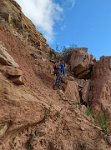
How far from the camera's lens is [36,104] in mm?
10484

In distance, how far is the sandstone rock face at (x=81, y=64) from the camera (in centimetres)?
1747

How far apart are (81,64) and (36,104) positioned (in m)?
7.42

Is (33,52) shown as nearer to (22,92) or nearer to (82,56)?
(82,56)

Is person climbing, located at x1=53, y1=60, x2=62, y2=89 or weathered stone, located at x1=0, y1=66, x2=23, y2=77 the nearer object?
weathered stone, located at x1=0, y1=66, x2=23, y2=77

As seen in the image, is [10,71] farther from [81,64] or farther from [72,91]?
[81,64]

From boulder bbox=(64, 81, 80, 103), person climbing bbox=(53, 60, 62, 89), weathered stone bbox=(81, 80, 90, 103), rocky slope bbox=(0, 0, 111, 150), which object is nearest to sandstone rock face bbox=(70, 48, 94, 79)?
rocky slope bbox=(0, 0, 111, 150)

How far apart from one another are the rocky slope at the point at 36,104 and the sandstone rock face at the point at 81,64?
530 millimetres

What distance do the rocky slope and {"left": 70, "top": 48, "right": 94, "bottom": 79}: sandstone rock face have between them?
20.9 inches

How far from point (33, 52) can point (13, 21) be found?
2.84 meters

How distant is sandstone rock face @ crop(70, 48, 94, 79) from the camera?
17.5 meters

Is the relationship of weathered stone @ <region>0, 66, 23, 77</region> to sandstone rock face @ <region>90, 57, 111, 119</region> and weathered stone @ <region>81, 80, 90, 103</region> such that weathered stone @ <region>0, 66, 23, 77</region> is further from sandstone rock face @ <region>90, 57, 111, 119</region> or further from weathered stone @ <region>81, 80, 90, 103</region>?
weathered stone @ <region>81, 80, 90, 103</region>

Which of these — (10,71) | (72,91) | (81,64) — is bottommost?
(72,91)

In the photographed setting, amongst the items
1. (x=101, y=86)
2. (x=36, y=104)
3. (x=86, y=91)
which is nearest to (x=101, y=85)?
(x=101, y=86)

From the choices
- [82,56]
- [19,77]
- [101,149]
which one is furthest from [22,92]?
[82,56]
